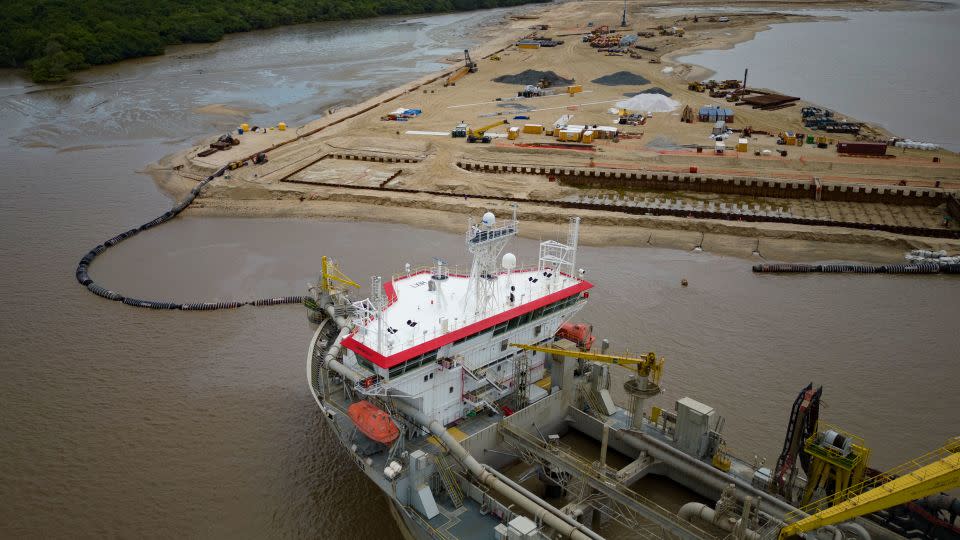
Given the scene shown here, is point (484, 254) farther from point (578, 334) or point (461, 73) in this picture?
point (461, 73)

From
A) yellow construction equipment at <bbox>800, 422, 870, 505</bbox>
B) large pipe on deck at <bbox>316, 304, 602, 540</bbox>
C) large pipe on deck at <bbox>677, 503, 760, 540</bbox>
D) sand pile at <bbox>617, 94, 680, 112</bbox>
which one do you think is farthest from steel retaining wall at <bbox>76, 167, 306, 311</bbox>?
sand pile at <bbox>617, 94, 680, 112</bbox>

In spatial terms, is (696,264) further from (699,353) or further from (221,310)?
(221,310)

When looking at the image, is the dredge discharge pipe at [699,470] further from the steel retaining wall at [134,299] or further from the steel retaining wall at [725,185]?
the steel retaining wall at [725,185]

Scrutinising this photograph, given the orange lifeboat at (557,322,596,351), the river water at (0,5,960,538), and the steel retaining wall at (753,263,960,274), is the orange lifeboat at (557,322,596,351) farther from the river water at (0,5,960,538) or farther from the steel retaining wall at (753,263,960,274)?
the steel retaining wall at (753,263,960,274)

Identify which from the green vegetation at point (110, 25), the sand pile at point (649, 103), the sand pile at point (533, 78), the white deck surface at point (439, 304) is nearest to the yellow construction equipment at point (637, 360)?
the white deck surface at point (439, 304)

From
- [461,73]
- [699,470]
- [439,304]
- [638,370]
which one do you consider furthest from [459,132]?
[699,470]
